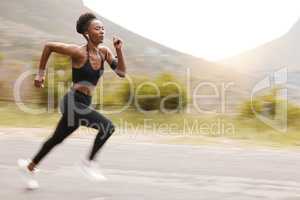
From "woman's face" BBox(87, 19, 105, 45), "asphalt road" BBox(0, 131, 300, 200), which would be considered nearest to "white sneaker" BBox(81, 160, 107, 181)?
"asphalt road" BBox(0, 131, 300, 200)

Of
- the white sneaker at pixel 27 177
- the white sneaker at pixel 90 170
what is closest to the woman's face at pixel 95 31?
the white sneaker at pixel 90 170

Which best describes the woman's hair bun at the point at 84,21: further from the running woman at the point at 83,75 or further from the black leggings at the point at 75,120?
the black leggings at the point at 75,120

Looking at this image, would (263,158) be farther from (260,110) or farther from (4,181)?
(260,110)

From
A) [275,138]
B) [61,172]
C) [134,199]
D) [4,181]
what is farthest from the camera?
[275,138]

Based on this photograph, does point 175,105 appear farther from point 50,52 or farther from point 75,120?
point 50,52

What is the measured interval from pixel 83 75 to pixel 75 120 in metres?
0.45

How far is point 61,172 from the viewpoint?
23.4ft

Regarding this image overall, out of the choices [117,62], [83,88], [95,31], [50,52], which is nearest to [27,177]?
[83,88]

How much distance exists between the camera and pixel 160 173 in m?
7.17

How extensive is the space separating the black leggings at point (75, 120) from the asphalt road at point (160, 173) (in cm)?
45

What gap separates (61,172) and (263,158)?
2.93m

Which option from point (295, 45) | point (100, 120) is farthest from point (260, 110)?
point (295, 45)

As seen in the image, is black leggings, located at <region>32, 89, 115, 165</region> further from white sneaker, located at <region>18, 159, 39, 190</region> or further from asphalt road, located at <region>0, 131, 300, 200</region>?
asphalt road, located at <region>0, 131, 300, 200</region>

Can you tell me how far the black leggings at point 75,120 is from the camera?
19.3ft
